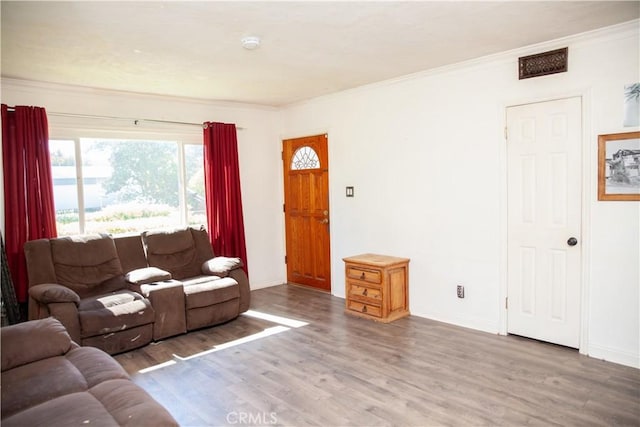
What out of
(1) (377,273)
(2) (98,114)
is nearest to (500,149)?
(1) (377,273)

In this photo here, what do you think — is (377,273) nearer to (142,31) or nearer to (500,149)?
(500,149)

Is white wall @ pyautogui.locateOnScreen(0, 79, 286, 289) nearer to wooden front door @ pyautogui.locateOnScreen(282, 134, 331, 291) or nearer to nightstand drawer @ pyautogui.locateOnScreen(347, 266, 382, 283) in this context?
wooden front door @ pyautogui.locateOnScreen(282, 134, 331, 291)

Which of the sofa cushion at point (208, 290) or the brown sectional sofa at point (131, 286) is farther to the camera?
the sofa cushion at point (208, 290)

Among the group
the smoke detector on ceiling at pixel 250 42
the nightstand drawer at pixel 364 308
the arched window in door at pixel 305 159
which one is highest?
the smoke detector on ceiling at pixel 250 42

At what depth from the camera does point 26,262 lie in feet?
12.4

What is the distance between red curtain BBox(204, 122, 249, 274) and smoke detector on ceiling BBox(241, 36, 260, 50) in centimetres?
219

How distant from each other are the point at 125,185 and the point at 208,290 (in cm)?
166

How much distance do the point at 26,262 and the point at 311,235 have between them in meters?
3.14

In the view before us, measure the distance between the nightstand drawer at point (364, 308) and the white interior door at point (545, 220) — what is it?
3.96 feet

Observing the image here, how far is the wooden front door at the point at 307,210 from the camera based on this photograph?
5461 millimetres

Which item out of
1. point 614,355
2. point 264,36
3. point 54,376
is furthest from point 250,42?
point 614,355

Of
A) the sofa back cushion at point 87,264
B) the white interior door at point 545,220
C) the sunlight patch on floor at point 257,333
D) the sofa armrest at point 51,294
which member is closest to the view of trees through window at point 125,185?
the sofa back cushion at point 87,264

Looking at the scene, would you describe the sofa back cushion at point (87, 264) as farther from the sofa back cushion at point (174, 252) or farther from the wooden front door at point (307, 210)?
the wooden front door at point (307, 210)

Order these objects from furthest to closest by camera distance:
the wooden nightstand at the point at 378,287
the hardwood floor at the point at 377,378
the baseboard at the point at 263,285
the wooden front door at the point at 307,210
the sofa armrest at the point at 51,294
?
the baseboard at the point at 263,285, the wooden front door at the point at 307,210, the wooden nightstand at the point at 378,287, the sofa armrest at the point at 51,294, the hardwood floor at the point at 377,378
